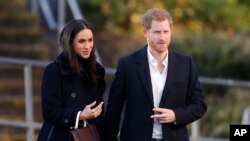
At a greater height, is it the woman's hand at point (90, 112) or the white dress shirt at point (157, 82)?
the white dress shirt at point (157, 82)

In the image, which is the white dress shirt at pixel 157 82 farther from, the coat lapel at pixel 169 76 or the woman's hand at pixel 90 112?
the woman's hand at pixel 90 112

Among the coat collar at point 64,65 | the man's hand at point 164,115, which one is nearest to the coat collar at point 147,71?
the man's hand at point 164,115

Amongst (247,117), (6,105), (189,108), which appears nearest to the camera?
(189,108)

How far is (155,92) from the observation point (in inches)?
228

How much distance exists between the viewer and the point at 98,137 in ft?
19.4

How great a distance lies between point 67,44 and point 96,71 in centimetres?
30

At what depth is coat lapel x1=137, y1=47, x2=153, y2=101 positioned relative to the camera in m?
5.75

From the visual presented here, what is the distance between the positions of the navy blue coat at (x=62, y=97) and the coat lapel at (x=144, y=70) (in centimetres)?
41

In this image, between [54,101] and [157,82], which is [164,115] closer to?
[157,82]

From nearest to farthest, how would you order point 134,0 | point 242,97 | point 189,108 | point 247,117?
point 189,108 < point 247,117 < point 242,97 < point 134,0

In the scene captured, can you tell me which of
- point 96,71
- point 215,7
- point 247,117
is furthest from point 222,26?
point 96,71

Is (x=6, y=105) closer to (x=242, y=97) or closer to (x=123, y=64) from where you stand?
(x=242, y=97)

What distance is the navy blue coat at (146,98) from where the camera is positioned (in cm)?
576

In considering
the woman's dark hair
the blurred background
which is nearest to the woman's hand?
the woman's dark hair
